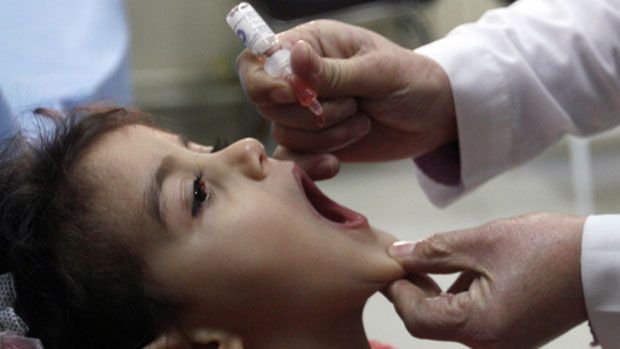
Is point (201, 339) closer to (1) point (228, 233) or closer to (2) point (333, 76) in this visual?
(1) point (228, 233)

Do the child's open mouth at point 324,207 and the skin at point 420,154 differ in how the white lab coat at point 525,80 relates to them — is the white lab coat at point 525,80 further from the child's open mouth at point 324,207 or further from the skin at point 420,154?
the child's open mouth at point 324,207

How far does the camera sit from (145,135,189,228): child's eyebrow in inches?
41.5

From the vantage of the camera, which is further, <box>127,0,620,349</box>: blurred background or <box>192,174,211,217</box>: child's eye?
<box>127,0,620,349</box>: blurred background

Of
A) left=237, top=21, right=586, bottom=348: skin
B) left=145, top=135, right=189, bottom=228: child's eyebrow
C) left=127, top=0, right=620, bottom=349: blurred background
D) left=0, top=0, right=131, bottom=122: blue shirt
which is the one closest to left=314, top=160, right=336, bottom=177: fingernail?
left=237, top=21, right=586, bottom=348: skin

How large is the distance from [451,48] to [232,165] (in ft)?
1.48

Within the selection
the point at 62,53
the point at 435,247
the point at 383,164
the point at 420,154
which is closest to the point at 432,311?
the point at 435,247

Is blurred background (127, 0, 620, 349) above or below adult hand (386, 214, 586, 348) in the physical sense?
below

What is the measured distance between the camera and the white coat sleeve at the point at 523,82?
141 cm

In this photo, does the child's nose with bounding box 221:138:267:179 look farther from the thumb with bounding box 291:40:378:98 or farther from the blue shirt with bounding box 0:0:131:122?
the blue shirt with bounding box 0:0:131:122

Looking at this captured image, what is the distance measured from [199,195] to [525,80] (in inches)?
22.2

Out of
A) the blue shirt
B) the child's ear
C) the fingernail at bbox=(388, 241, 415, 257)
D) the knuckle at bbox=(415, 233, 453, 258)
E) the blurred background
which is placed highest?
the blue shirt

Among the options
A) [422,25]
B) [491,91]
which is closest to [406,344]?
[491,91]

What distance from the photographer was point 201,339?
1.07m

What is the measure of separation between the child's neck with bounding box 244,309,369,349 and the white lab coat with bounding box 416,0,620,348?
0.37m
